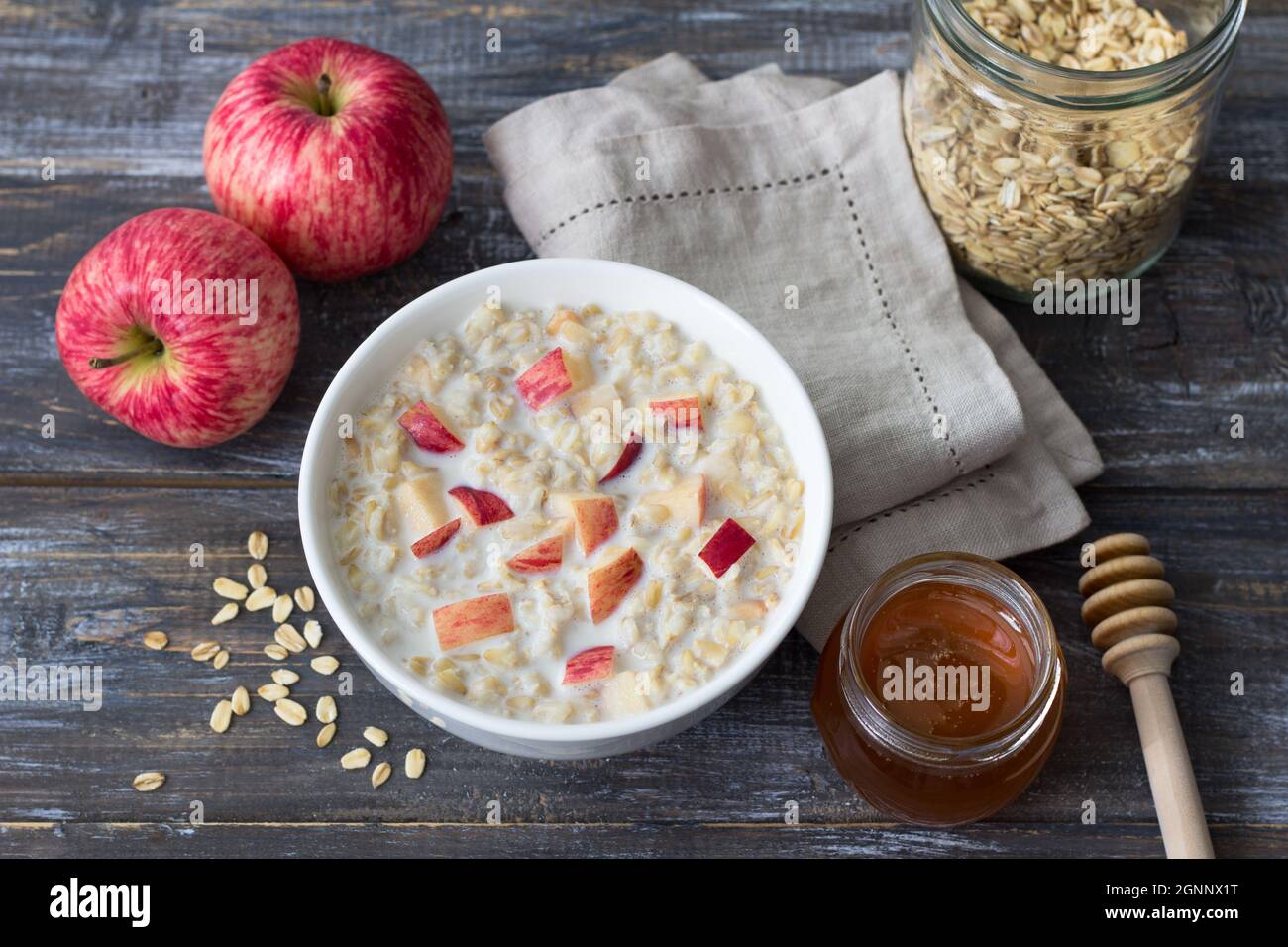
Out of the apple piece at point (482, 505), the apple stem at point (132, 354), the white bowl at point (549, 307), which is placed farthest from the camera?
the apple stem at point (132, 354)

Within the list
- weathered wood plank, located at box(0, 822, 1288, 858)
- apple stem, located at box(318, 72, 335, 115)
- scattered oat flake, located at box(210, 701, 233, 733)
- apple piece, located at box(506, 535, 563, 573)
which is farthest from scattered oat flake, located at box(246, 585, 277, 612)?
apple stem, located at box(318, 72, 335, 115)

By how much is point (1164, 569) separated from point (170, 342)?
1.17 meters

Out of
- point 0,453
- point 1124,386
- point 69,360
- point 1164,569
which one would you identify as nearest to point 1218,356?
point 1124,386

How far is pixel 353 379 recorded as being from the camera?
1423 millimetres

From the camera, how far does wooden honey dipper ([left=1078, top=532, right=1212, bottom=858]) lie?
4.73ft

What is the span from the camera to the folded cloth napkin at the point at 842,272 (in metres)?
1.56

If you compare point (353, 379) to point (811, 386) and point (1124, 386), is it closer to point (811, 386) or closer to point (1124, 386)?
point (811, 386)

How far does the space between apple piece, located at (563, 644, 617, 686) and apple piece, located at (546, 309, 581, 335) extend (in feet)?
1.23

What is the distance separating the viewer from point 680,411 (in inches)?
Result: 57.0

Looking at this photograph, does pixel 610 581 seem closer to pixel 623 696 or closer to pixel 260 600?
pixel 623 696

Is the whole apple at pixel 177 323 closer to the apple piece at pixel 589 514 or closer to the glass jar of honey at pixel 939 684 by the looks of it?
the apple piece at pixel 589 514

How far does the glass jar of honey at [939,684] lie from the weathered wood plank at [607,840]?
0.17 ft

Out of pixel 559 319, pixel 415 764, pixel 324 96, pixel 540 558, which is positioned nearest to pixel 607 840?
pixel 415 764

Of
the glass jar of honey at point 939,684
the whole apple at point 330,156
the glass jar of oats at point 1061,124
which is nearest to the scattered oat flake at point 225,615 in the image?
the whole apple at point 330,156
